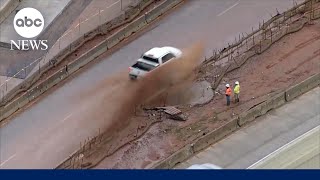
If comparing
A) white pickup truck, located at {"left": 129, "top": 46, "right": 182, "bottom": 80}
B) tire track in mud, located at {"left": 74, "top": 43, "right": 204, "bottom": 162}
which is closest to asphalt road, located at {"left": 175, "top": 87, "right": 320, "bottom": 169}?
tire track in mud, located at {"left": 74, "top": 43, "right": 204, "bottom": 162}

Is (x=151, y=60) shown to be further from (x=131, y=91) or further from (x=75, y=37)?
(x=75, y=37)

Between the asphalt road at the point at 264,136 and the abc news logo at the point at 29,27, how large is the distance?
1353 centimetres

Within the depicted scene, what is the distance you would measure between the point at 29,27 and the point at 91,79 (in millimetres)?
6548

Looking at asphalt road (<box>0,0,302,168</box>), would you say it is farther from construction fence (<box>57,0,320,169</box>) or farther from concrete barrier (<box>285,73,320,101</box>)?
concrete barrier (<box>285,73,320,101</box>)

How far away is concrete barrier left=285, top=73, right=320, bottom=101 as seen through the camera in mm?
37125

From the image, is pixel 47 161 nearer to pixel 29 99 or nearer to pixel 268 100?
pixel 29 99

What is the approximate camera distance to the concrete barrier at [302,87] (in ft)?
122

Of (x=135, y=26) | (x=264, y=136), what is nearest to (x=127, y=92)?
(x=135, y=26)

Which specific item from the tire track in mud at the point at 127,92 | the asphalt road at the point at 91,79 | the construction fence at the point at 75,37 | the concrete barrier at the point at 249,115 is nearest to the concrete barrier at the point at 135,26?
the asphalt road at the point at 91,79

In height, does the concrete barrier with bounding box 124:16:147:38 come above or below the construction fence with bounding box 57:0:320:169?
above

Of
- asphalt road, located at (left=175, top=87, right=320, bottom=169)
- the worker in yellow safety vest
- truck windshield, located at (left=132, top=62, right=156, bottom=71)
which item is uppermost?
truck windshield, located at (left=132, top=62, right=156, bottom=71)

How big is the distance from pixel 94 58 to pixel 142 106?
18.8 ft

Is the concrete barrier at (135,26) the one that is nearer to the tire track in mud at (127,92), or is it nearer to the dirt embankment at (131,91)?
the tire track in mud at (127,92)

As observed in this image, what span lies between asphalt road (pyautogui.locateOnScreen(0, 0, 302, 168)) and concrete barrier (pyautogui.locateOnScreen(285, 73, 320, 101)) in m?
6.46
